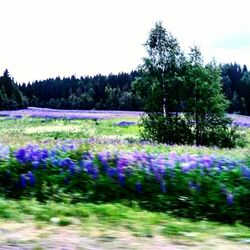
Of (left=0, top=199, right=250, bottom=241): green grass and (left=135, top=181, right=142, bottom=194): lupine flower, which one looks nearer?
(left=0, top=199, right=250, bottom=241): green grass

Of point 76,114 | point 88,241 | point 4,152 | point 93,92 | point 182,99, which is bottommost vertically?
Result: point 88,241

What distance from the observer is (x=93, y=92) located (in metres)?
118

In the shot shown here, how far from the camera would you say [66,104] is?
383 ft

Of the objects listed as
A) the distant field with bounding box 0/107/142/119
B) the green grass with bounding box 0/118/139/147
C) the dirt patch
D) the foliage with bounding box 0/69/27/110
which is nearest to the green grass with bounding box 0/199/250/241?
the dirt patch

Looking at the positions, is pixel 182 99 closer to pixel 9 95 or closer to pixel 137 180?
pixel 137 180

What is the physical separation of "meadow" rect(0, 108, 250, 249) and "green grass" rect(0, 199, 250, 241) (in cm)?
1

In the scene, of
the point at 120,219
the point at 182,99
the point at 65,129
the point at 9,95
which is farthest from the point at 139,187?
the point at 9,95

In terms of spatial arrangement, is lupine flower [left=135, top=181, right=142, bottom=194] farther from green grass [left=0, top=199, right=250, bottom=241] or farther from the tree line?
the tree line

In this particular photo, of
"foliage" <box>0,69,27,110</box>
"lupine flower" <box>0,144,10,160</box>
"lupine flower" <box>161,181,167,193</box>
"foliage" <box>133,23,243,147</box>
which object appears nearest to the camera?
"lupine flower" <box>161,181,167,193</box>

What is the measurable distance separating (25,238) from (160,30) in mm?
29229

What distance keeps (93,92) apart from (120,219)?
368 ft

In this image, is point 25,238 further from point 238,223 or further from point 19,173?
point 19,173

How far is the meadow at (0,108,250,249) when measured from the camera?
5.64 meters

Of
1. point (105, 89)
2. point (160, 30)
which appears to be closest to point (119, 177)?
point (160, 30)
